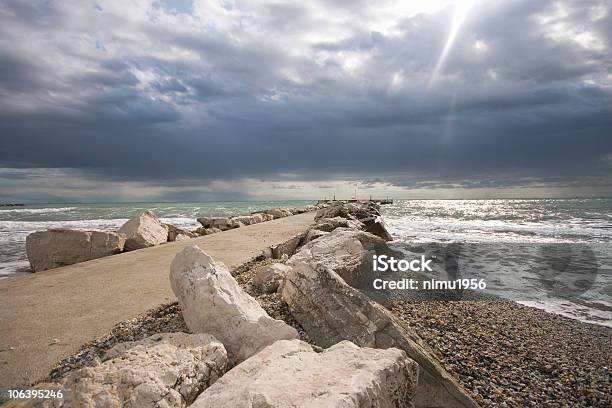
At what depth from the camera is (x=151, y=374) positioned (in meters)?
2.15

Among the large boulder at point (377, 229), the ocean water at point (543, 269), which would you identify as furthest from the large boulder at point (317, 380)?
the large boulder at point (377, 229)

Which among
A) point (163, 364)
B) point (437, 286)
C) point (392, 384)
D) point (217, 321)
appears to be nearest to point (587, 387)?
point (392, 384)

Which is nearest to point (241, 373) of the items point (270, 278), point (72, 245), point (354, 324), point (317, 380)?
point (317, 380)

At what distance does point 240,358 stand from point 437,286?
4600mm

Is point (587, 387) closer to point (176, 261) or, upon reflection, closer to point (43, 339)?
point (176, 261)

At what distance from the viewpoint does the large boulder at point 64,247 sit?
790cm

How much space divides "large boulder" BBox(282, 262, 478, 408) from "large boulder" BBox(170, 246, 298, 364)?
19.3 inches

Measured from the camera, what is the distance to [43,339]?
3262 millimetres

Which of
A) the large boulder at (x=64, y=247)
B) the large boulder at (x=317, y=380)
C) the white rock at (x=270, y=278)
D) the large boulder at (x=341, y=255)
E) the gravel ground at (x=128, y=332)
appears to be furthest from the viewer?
the large boulder at (x=64, y=247)

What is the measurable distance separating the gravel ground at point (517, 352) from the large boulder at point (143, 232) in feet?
24.4

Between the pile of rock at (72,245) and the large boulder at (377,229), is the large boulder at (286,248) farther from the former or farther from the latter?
the pile of rock at (72,245)

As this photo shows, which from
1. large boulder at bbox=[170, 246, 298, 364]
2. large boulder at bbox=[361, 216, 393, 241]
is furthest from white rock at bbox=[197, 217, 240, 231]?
large boulder at bbox=[170, 246, 298, 364]

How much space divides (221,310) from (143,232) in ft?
25.7

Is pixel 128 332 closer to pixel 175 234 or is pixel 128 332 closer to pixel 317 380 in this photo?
pixel 317 380
